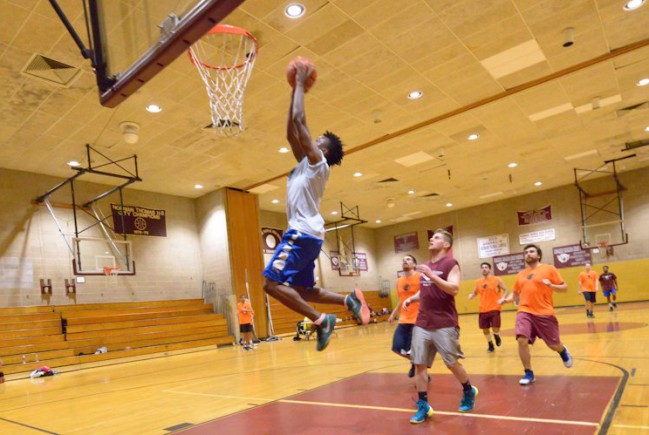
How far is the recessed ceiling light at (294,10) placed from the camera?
261 inches

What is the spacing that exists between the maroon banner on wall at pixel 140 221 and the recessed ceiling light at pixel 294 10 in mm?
9602

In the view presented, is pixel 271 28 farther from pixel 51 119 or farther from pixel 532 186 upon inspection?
pixel 532 186

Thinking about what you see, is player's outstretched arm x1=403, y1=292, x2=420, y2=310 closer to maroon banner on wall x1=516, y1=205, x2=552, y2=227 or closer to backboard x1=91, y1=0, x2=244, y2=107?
backboard x1=91, y1=0, x2=244, y2=107

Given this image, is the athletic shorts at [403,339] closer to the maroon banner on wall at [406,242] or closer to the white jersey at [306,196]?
the white jersey at [306,196]

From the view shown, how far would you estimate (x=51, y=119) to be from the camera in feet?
31.3

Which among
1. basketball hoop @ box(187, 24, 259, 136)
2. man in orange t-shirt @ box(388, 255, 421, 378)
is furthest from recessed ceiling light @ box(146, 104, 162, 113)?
man in orange t-shirt @ box(388, 255, 421, 378)

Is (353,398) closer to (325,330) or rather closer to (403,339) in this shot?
(403,339)

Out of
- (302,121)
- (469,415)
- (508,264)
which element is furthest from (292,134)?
(508,264)

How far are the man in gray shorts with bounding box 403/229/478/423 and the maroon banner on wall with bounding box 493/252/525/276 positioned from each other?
61.1ft

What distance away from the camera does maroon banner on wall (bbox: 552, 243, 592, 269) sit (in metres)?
19.9

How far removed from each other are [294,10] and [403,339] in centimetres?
489

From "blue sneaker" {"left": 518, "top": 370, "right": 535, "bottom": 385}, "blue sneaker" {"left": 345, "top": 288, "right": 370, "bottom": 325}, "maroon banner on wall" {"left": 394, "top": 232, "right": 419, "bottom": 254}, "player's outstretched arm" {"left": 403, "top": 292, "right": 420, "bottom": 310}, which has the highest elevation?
"maroon banner on wall" {"left": 394, "top": 232, "right": 419, "bottom": 254}

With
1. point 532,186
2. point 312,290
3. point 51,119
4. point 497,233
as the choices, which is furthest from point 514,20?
point 497,233

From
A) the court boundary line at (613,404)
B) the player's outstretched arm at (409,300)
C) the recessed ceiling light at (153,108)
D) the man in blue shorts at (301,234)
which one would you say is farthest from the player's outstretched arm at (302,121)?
the recessed ceiling light at (153,108)
